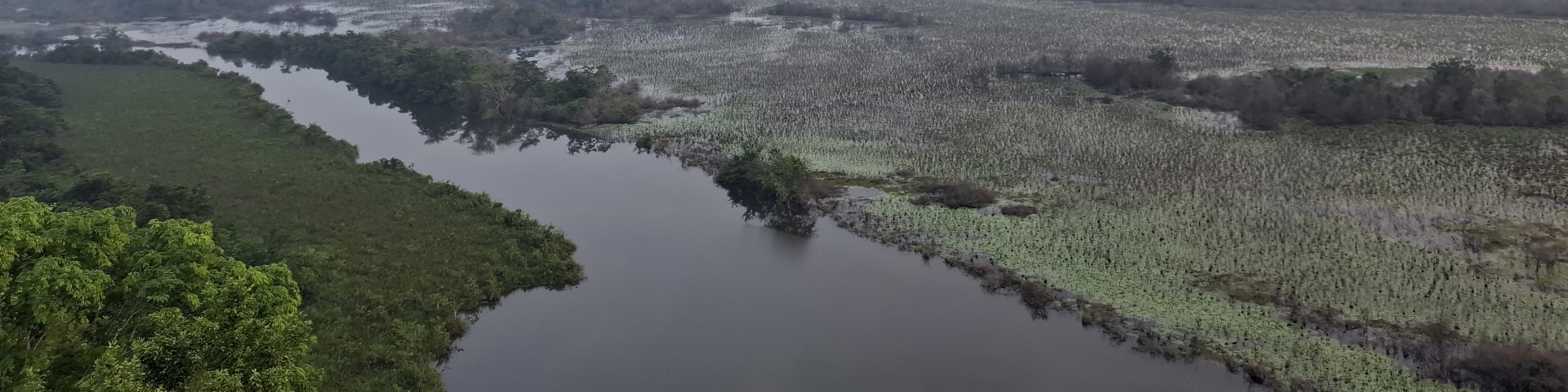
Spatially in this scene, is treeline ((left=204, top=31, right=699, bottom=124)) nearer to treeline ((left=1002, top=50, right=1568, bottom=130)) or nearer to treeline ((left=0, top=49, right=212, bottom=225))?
treeline ((left=0, top=49, right=212, bottom=225))

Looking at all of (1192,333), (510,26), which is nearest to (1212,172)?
(1192,333)

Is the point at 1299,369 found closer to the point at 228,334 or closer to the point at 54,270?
the point at 228,334

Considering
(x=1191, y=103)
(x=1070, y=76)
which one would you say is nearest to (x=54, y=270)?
(x=1191, y=103)

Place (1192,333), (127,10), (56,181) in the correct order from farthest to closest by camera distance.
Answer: (127,10), (56,181), (1192,333)

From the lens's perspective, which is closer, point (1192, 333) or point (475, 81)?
point (1192, 333)

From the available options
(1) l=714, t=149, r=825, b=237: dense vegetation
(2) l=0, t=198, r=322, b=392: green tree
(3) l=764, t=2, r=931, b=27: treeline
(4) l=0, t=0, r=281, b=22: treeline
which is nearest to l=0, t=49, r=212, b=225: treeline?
(2) l=0, t=198, r=322, b=392: green tree

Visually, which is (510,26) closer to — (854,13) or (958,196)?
(854,13)

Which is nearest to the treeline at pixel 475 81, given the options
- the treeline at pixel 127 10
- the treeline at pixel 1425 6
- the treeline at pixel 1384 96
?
the treeline at pixel 1384 96
